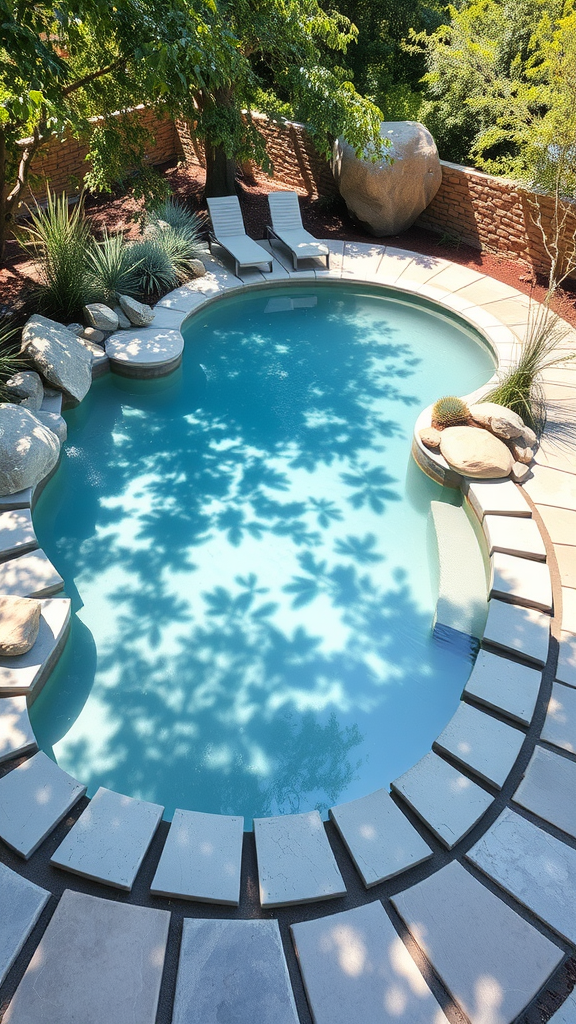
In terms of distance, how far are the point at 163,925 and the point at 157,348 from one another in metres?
5.79

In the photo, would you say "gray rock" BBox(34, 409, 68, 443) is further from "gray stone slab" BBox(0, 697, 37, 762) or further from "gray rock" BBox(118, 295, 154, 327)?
"gray stone slab" BBox(0, 697, 37, 762)

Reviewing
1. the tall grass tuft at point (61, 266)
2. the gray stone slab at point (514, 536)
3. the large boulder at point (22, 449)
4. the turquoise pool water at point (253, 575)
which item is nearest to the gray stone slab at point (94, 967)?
the turquoise pool water at point (253, 575)

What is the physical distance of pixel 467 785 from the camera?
3.74m

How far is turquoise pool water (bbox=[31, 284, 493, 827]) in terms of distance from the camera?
13.7ft

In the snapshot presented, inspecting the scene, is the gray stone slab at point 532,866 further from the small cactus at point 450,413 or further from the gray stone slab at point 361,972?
the small cactus at point 450,413

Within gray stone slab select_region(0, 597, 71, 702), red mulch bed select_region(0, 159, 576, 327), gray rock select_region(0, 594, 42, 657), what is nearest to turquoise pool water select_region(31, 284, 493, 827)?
gray stone slab select_region(0, 597, 71, 702)

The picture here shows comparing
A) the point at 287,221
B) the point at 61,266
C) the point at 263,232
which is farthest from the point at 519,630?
the point at 263,232

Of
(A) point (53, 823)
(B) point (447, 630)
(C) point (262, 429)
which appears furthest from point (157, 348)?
(A) point (53, 823)

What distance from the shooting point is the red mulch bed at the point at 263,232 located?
8.34 meters

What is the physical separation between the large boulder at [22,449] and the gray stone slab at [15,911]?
9.97 feet

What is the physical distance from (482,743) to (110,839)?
2.14m

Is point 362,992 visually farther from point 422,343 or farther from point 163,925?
point 422,343

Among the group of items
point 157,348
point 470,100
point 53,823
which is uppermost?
point 470,100

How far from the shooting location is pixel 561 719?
13.2 ft
